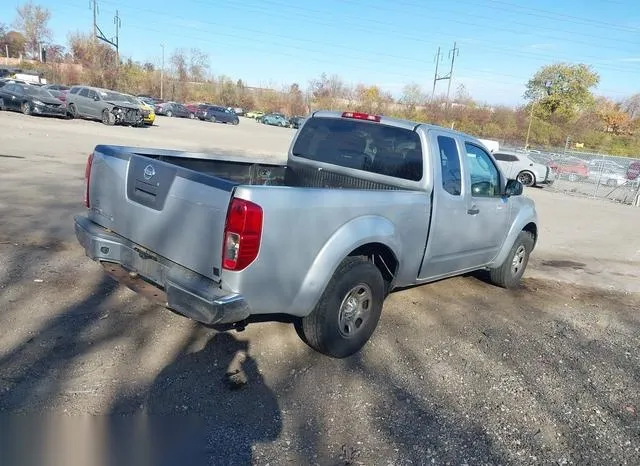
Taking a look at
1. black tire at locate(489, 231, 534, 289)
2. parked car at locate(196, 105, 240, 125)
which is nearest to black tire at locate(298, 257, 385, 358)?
black tire at locate(489, 231, 534, 289)

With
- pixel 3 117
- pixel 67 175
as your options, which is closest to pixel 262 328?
pixel 67 175

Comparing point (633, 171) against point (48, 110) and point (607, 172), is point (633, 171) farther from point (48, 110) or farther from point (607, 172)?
point (48, 110)

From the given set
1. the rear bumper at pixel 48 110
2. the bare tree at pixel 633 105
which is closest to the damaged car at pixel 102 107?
the rear bumper at pixel 48 110

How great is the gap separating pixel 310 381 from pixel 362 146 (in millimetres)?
2329

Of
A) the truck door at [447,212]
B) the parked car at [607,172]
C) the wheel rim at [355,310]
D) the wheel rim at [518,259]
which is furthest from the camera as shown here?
the parked car at [607,172]

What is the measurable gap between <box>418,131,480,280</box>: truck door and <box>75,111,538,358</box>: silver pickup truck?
16 mm

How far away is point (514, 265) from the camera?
6059mm

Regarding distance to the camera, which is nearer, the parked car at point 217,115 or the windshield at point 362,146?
the windshield at point 362,146

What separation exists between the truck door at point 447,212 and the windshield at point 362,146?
0.20 meters

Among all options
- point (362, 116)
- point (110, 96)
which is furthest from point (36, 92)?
point (362, 116)

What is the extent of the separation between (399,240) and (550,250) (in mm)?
6457

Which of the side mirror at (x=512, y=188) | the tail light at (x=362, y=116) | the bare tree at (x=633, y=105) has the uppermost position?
the bare tree at (x=633, y=105)

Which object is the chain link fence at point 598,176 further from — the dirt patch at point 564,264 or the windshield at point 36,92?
the windshield at point 36,92

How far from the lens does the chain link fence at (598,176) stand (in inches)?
914
